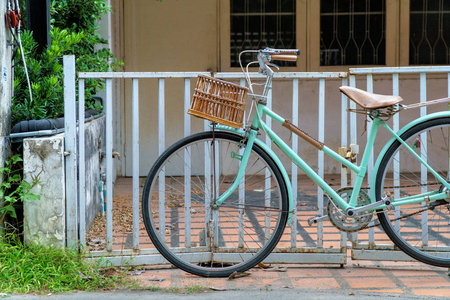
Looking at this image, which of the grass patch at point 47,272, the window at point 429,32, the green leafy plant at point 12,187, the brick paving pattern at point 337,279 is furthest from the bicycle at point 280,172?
the window at point 429,32

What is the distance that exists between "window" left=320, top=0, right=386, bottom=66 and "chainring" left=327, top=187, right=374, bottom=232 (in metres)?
4.50

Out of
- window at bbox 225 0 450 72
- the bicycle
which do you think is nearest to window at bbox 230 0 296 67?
window at bbox 225 0 450 72

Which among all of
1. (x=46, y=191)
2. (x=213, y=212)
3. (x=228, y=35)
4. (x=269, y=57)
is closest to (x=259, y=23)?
(x=228, y=35)

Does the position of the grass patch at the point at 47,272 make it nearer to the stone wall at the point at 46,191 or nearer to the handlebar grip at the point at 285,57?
the stone wall at the point at 46,191

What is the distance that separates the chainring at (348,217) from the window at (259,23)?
14.6 feet

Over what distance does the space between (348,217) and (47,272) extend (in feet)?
5.83

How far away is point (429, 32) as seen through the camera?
7840 millimetres

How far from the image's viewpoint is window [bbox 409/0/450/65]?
781 centimetres

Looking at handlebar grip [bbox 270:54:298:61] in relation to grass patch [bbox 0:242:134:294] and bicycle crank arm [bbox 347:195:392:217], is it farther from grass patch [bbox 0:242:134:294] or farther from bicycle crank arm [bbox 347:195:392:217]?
grass patch [bbox 0:242:134:294]

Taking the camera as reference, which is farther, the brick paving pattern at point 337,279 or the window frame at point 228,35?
the window frame at point 228,35

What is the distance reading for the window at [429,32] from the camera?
7.81 m

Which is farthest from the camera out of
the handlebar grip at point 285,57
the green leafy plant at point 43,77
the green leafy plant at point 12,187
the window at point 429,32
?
the window at point 429,32

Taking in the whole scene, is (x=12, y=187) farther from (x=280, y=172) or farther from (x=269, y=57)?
(x=269, y=57)

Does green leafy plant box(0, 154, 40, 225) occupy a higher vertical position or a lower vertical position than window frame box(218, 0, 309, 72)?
lower
